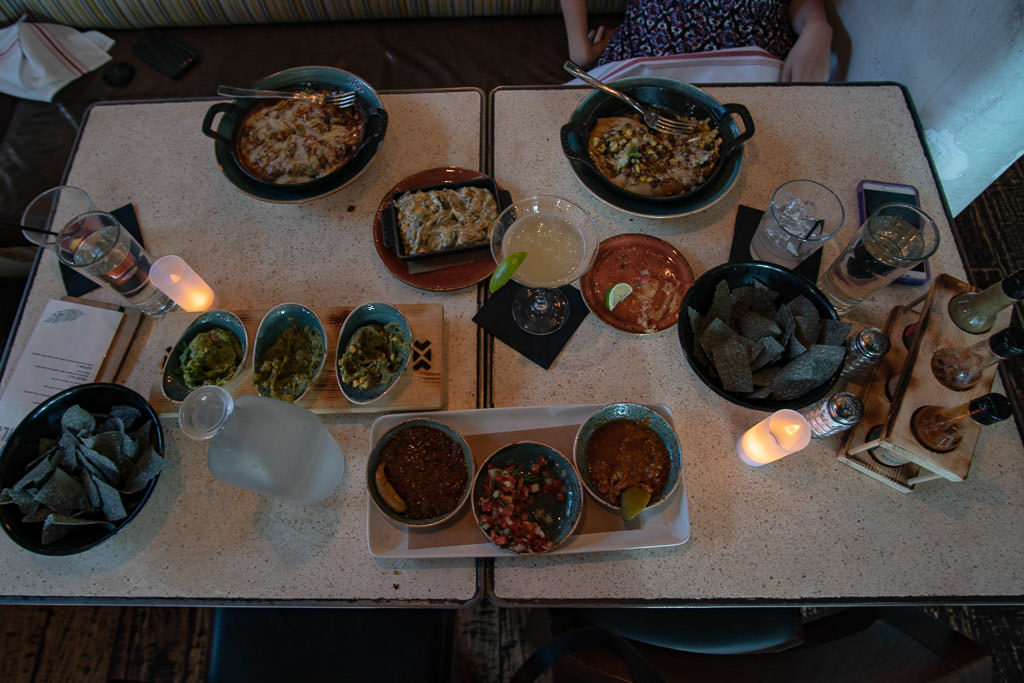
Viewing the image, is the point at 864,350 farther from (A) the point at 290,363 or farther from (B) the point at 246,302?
(B) the point at 246,302

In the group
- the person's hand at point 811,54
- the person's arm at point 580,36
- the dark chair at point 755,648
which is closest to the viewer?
the dark chair at point 755,648

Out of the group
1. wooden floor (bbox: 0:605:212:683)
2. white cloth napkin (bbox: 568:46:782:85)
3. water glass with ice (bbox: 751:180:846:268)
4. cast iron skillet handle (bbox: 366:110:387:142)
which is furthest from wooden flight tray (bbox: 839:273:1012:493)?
wooden floor (bbox: 0:605:212:683)

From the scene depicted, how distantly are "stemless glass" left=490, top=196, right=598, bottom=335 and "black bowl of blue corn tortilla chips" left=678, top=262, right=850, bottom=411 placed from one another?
272 millimetres

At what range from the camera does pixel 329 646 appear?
1.34 m

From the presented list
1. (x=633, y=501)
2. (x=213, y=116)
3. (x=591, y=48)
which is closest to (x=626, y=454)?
(x=633, y=501)

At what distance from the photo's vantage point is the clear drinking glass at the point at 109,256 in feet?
4.00

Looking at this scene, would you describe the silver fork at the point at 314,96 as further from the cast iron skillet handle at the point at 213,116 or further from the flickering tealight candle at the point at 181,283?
the flickering tealight candle at the point at 181,283

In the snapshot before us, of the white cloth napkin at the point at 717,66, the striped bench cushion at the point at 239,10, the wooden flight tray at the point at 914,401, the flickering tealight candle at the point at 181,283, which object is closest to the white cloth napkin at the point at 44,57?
the striped bench cushion at the point at 239,10

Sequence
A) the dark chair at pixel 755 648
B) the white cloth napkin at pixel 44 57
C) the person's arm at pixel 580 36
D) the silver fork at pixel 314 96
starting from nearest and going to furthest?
the dark chair at pixel 755 648
the silver fork at pixel 314 96
the person's arm at pixel 580 36
the white cloth napkin at pixel 44 57

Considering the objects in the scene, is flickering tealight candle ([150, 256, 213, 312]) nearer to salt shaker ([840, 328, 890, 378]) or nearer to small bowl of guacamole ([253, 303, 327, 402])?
small bowl of guacamole ([253, 303, 327, 402])

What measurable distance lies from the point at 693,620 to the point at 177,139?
80.3 inches

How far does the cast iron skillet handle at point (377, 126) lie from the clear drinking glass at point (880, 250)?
1.22m

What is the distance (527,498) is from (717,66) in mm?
1699

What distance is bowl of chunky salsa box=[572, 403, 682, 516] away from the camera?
1026mm
